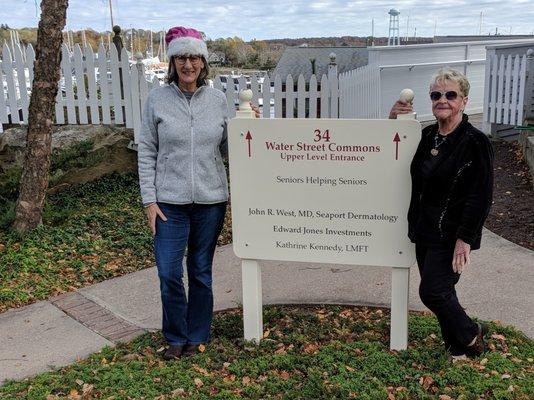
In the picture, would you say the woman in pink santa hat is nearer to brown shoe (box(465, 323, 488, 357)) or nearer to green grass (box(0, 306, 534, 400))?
green grass (box(0, 306, 534, 400))

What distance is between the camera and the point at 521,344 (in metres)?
3.67

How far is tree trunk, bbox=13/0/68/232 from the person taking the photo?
19.6 ft

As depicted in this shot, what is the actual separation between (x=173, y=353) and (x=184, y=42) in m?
1.83

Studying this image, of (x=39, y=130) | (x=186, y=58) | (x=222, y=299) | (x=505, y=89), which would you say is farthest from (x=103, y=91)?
(x=505, y=89)

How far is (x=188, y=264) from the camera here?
12.2ft

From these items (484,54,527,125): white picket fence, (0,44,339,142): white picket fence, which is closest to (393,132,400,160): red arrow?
(0,44,339,142): white picket fence

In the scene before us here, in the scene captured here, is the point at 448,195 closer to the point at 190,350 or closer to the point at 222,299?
the point at 190,350

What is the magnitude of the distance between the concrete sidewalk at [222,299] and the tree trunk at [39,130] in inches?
57.3

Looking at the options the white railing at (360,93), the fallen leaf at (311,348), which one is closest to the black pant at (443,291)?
the fallen leaf at (311,348)

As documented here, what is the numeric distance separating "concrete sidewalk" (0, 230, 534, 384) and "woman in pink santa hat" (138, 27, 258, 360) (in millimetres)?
859

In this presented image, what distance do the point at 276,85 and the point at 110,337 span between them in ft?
18.7

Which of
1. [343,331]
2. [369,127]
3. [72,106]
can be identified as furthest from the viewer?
[72,106]

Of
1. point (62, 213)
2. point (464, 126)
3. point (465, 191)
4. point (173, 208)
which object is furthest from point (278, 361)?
point (62, 213)

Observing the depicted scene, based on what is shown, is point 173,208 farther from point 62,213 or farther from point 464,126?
point 62,213
